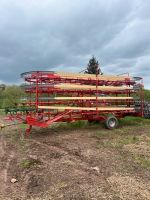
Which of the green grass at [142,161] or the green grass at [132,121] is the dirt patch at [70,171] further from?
the green grass at [132,121]

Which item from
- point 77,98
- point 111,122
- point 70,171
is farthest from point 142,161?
point 111,122

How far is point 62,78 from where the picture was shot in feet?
39.1

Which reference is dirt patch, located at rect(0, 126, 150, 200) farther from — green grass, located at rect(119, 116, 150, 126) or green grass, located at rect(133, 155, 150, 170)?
green grass, located at rect(119, 116, 150, 126)

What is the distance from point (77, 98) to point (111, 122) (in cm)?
182

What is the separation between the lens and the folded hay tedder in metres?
11.3

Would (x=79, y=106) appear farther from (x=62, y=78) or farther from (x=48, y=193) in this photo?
(x=48, y=193)

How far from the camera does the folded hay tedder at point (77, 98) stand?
11.3 metres

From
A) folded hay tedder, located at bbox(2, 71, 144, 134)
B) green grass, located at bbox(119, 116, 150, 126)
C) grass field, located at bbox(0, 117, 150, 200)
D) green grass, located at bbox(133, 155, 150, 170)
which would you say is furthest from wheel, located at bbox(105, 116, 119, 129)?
green grass, located at bbox(133, 155, 150, 170)

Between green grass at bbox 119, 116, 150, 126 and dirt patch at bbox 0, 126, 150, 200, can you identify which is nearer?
dirt patch at bbox 0, 126, 150, 200

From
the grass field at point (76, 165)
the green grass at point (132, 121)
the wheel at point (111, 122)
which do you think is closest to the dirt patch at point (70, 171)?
the grass field at point (76, 165)

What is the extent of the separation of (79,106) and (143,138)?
10.5 feet

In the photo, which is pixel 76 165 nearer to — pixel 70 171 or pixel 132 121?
pixel 70 171

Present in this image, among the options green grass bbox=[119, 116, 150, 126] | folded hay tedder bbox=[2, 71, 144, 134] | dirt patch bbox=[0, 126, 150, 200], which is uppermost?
folded hay tedder bbox=[2, 71, 144, 134]

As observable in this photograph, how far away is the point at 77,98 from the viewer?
12.3 m
